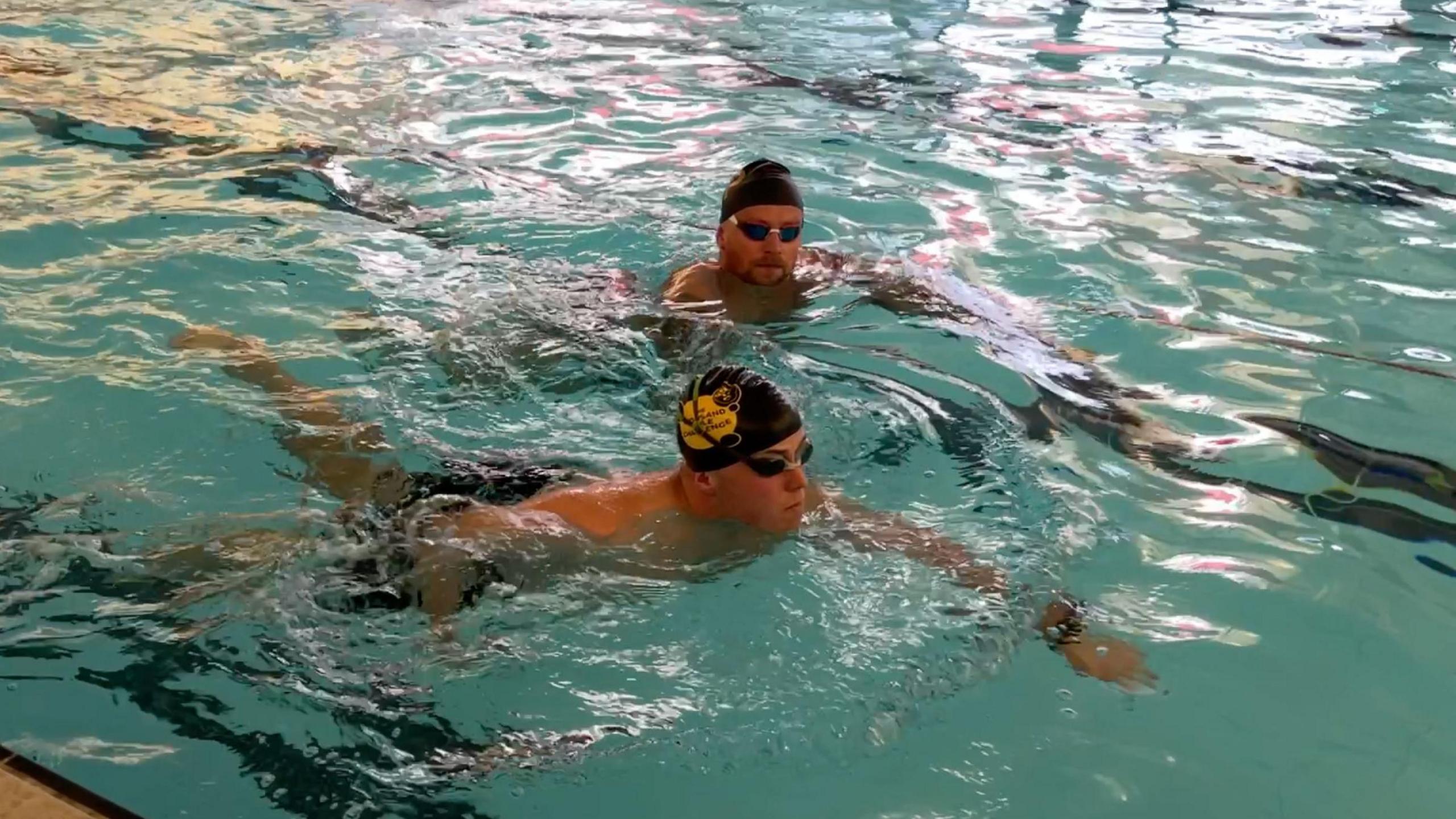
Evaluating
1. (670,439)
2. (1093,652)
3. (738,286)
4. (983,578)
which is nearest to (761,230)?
(738,286)

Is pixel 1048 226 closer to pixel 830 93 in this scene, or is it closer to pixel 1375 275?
pixel 1375 275

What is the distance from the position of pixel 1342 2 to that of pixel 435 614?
11857 millimetres

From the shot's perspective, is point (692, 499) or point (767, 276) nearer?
point (692, 499)

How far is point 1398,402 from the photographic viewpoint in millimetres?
4348

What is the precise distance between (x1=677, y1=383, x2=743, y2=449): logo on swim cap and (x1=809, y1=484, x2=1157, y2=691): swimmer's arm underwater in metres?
0.43

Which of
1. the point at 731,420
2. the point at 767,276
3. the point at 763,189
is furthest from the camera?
the point at 767,276

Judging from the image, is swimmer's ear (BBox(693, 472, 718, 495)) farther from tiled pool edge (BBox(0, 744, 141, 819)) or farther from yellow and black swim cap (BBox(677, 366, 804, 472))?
tiled pool edge (BBox(0, 744, 141, 819))

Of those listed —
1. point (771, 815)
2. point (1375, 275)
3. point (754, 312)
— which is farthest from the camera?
point (1375, 275)

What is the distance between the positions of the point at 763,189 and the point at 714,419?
1862 millimetres

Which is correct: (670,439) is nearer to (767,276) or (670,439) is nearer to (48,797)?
(767,276)

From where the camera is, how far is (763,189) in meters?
4.87

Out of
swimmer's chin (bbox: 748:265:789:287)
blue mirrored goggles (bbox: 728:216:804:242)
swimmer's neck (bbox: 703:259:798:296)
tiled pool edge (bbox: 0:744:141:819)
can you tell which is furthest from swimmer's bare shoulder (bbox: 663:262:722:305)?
tiled pool edge (bbox: 0:744:141:819)

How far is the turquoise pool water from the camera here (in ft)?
8.81

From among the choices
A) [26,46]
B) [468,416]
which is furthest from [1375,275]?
[26,46]
